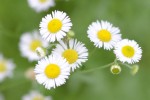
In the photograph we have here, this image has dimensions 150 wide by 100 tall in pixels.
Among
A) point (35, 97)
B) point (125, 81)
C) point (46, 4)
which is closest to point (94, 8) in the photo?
point (46, 4)

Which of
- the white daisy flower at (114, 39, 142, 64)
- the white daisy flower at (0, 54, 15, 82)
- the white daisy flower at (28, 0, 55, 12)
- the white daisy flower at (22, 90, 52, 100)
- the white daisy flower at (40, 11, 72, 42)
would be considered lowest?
the white daisy flower at (114, 39, 142, 64)

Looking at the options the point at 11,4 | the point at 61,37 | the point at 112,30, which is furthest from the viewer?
the point at 11,4

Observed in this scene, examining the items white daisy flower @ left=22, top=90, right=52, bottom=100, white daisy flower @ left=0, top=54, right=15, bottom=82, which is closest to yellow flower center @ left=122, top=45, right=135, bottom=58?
white daisy flower @ left=22, top=90, right=52, bottom=100

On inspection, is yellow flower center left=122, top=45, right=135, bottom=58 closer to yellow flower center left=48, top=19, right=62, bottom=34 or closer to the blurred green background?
yellow flower center left=48, top=19, right=62, bottom=34

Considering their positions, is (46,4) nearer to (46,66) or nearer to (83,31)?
(83,31)

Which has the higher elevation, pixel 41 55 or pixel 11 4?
pixel 11 4

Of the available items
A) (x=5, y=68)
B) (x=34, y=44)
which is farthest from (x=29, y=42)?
(x=5, y=68)

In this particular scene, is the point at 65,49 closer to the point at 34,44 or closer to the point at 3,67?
the point at 34,44
